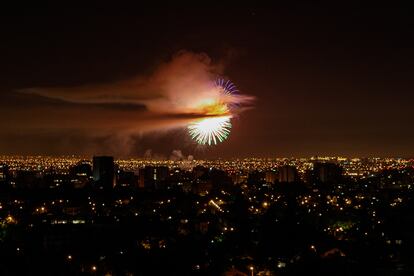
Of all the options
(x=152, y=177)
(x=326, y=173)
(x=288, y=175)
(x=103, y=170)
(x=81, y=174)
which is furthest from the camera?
(x=326, y=173)

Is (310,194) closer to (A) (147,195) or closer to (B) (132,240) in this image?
(A) (147,195)

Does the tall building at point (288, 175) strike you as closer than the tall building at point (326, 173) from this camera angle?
Yes

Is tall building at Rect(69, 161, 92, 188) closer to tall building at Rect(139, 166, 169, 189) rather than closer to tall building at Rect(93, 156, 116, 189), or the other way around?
tall building at Rect(93, 156, 116, 189)

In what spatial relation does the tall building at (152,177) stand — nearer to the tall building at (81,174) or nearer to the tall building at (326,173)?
the tall building at (81,174)

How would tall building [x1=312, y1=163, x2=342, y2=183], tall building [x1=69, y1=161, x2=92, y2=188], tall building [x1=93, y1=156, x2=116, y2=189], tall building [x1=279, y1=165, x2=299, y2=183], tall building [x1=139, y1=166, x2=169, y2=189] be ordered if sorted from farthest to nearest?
tall building [x1=312, y1=163, x2=342, y2=183] < tall building [x1=279, y1=165, x2=299, y2=183] < tall building [x1=69, y1=161, x2=92, y2=188] < tall building [x1=139, y1=166, x2=169, y2=189] < tall building [x1=93, y1=156, x2=116, y2=189]

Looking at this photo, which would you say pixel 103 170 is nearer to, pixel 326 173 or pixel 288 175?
pixel 288 175

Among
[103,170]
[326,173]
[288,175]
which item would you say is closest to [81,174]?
[103,170]

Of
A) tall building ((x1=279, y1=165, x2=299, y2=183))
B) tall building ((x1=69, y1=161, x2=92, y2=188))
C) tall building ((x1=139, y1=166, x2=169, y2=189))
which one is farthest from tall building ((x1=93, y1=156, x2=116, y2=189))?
tall building ((x1=279, y1=165, x2=299, y2=183))

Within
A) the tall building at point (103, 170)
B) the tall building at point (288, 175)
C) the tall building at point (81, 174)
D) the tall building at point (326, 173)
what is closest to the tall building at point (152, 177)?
the tall building at point (103, 170)

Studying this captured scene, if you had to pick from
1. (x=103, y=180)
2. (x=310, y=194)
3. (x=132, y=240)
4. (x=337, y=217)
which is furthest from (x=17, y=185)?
(x=132, y=240)

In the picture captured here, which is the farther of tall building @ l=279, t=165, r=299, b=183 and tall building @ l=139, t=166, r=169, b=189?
tall building @ l=279, t=165, r=299, b=183

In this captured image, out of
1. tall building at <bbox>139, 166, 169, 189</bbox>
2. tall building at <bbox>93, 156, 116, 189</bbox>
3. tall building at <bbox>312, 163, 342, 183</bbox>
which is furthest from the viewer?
tall building at <bbox>312, 163, 342, 183</bbox>
